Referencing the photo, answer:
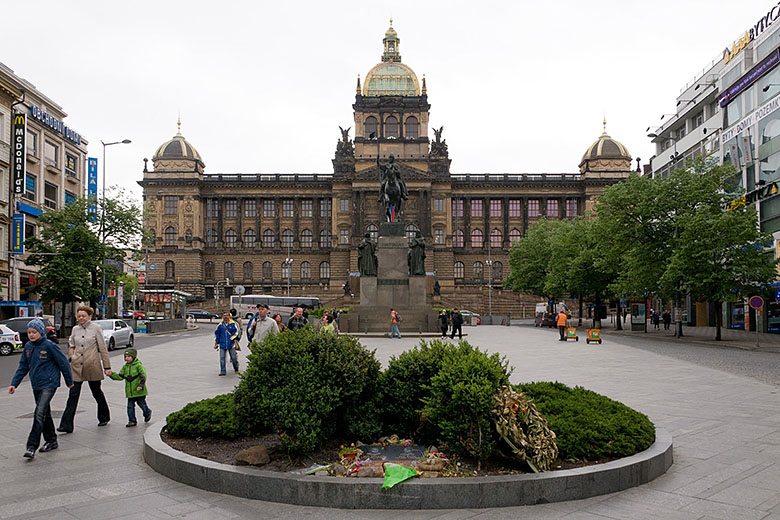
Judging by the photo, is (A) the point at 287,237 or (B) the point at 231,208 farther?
(A) the point at 287,237

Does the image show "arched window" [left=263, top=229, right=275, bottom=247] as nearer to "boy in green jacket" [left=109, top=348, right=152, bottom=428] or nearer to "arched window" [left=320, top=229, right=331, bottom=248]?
"arched window" [left=320, top=229, right=331, bottom=248]

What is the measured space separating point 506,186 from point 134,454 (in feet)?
340

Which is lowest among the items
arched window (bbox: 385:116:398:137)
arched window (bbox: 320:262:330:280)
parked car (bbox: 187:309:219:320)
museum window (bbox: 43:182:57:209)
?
parked car (bbox: 187:309:219:320)

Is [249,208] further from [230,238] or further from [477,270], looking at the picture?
[477,270]

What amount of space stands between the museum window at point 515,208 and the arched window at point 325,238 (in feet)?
94.1

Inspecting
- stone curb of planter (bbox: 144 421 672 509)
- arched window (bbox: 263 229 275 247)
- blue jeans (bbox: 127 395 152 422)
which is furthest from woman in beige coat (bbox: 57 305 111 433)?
arched window (bbox: 263 229 275 247)

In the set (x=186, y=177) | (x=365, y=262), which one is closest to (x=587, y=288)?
(x=365, y=262)

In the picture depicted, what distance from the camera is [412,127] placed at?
11069 cm

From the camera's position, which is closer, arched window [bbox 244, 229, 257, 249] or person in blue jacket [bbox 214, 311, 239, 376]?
person in blue jacket [bbox 214, 311, 239, 376]

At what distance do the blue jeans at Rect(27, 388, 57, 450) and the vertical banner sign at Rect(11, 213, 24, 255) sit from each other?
137 feet

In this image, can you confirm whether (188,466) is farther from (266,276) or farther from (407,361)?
(266,276)

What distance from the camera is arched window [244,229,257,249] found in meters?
110

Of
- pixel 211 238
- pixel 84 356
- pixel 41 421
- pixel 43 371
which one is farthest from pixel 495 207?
pixel 41 421

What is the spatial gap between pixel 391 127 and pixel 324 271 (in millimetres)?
24884
